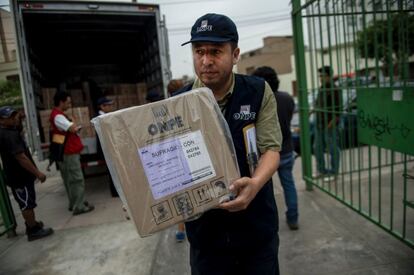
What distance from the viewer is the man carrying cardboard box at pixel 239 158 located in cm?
142

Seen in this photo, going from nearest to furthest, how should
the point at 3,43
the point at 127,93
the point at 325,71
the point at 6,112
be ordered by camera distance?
the point at 6,112, the point at 325,71, the point at 3,43, the point at 127,93

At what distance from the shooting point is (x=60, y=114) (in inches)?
177

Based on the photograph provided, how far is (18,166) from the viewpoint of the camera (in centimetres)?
392

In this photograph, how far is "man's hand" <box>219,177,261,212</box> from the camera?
4.25 feet

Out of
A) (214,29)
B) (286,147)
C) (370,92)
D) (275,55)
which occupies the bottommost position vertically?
(286,147)

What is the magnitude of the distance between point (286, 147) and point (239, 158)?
214 centimetres

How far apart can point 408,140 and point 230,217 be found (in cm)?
169

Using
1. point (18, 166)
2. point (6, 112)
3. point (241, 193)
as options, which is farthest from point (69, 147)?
point (241, 193)

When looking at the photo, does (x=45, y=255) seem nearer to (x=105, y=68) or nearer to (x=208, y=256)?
(x=208, y=256)

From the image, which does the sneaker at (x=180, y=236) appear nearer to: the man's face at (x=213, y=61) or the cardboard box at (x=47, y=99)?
the man's face at (x=213, y=61)

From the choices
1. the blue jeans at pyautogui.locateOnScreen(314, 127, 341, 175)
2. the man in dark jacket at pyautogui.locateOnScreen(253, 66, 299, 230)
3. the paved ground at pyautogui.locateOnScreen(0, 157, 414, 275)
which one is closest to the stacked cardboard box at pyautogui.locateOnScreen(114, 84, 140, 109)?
the paved ground at pyautogui.locateOnScreen(0, 157, 414, 275)

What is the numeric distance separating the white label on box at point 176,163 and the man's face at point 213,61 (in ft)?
1.00

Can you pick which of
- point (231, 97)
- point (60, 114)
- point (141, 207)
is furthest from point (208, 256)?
point (60, 114)

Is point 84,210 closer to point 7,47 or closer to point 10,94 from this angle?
point 10,94
